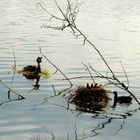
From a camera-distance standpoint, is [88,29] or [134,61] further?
[88,29]

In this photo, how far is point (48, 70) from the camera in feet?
94.6

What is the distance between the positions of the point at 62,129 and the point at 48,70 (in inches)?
497

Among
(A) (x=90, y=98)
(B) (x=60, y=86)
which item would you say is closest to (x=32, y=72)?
(B) (x=60, y=86)

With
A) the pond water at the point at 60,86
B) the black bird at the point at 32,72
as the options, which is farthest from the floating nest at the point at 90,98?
the black bird at the point at 32,72

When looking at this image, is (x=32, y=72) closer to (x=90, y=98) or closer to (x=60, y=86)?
(x=60, y=86)

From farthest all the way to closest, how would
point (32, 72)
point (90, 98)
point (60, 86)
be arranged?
point (32, 72), point (60, 86), point (90, 98)

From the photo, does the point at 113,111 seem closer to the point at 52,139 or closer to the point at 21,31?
the point at 52,139

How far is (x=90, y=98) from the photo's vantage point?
2011 cm

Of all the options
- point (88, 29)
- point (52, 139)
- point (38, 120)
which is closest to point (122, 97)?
point (38, 120)

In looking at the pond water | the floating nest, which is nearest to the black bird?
the pond water

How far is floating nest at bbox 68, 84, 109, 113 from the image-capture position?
19750mm

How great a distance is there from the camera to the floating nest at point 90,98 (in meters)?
19.8

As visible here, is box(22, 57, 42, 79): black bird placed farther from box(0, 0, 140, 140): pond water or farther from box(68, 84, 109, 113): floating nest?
box(68, 84, 109, 113): floating nest

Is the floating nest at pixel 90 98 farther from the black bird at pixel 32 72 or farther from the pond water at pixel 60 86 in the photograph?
the black bird at pixel 32 72
